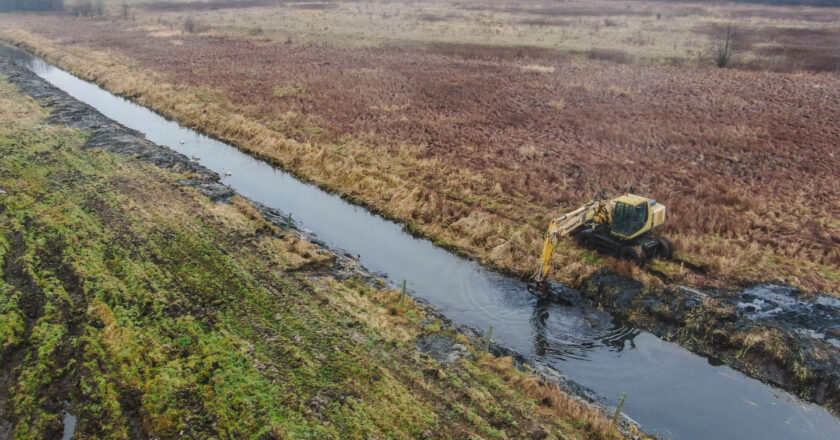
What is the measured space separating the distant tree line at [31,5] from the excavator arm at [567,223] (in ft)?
392

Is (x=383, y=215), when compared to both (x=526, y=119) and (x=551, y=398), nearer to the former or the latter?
(x=551, y=398)

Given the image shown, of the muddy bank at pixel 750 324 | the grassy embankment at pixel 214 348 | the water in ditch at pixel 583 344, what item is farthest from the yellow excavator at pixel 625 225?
the grassy embankment at pixel 214 348

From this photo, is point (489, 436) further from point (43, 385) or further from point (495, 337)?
point (43, 385)

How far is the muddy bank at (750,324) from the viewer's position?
51.1 ft

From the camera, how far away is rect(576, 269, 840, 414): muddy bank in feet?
51.1

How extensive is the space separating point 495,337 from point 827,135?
30364mm

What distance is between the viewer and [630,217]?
2041cm

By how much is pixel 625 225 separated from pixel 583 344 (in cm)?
553

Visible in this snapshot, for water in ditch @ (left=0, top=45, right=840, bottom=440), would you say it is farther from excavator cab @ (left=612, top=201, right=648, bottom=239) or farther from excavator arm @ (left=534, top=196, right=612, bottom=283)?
excavator cab @ (left=612, top=201, right=648, bottom=239)

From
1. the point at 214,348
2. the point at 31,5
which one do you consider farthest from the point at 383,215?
the point at 31,5

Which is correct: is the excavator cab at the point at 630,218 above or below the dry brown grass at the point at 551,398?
above

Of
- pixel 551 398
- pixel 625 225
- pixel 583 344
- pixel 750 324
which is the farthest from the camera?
pixel 625 225

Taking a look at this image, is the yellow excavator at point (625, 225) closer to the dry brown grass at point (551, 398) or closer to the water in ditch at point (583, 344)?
the water in ditch at point (583, 344)

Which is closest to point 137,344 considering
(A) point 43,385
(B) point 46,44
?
(A) point 43,385
